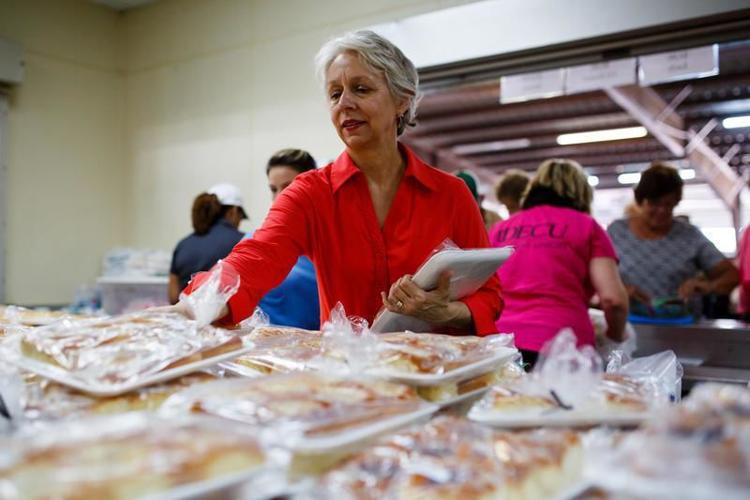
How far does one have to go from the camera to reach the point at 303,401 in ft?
2.64

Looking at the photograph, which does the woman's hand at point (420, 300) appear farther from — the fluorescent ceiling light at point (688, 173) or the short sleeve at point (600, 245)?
the fluorescent ceiling light at point (688, 173)

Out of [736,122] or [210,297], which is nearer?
[210,297]

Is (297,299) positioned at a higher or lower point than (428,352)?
lower

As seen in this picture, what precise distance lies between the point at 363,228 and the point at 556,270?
42.4 inches

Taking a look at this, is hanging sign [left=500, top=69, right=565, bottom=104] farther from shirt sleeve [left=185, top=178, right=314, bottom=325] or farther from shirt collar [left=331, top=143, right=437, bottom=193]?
shirt sleeve [left=185, top=178, right=314, bottom=325]

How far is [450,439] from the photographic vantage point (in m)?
0.71

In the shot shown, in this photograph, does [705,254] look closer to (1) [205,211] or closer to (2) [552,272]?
(2) [552,272]

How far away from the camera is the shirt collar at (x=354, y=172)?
1866 millimetres

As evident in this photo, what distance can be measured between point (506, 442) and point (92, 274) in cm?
521

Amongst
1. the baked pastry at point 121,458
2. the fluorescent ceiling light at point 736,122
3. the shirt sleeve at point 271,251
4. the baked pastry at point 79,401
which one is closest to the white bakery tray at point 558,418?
the baked pastry at point 121,458

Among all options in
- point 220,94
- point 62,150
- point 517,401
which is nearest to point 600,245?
point 517,401

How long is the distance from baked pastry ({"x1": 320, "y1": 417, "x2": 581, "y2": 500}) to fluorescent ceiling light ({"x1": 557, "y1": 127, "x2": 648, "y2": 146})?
24.7ft

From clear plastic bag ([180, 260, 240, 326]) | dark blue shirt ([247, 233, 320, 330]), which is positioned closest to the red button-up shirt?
clear plastic bag ([180, 260, 240, 326])

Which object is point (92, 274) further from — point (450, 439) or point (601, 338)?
point (450, 439)
